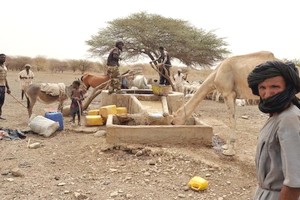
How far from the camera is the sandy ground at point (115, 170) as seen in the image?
14.2 ft

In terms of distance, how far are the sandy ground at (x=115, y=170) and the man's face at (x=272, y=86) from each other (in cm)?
270

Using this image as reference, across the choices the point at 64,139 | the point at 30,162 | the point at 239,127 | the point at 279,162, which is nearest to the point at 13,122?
the point at 64,139

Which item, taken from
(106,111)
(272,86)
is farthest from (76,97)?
(272,86)

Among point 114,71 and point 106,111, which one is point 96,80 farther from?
point 106,111

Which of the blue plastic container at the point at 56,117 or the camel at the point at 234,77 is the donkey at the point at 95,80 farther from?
the camel at the point at 234,77

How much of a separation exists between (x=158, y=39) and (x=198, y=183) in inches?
738

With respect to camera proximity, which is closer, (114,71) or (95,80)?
(114,71)

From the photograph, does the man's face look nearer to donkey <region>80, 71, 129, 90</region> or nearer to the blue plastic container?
the blue plastic container

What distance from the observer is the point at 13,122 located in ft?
29.0

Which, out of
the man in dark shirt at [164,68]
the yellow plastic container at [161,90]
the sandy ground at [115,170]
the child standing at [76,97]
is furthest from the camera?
the man in dark shirt at [164,68]

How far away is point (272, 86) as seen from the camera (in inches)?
71.0

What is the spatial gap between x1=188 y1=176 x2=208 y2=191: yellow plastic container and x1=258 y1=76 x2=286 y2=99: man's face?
9.23 ft

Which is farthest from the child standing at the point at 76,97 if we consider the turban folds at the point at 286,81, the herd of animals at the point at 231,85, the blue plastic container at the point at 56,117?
the turban folds at the point at 286,81

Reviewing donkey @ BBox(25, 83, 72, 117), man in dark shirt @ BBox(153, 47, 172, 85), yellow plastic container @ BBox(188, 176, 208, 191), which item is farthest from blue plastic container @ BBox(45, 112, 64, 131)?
man in dark shirt @ BBox(153, 47, 172, 85)
